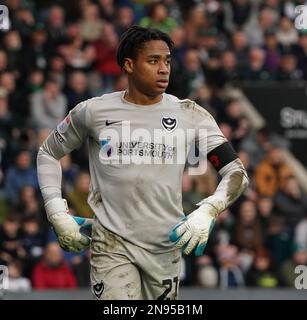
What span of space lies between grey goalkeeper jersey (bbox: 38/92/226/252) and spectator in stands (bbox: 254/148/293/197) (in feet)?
30.7

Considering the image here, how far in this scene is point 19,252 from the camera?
16500 mm

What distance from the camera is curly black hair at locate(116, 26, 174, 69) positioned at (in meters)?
9.31

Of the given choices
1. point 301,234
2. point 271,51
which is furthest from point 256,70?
point 301,234

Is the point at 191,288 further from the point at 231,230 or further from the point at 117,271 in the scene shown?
the point at 117,271

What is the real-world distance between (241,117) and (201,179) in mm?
1667

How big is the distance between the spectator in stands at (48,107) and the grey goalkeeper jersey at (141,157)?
28.6 feet

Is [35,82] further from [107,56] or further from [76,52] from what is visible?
[107,56]

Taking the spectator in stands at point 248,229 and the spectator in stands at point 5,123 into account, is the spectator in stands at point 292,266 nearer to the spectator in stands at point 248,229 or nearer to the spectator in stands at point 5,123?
the spectator in stands at point 248,229

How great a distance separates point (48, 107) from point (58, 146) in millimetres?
8634

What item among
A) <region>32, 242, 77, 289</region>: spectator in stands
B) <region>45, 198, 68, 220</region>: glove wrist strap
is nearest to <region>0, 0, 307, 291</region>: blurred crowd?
<region>32, 242, 77, 289</region>: spectator in stands

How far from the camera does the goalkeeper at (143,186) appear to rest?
9219mm

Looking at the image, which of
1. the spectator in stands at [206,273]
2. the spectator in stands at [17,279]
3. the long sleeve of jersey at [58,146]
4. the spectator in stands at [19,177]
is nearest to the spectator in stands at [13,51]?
the spectator in stands at [19,177]

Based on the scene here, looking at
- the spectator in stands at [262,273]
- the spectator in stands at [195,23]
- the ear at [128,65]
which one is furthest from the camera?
the spectator in stands at [195,23]

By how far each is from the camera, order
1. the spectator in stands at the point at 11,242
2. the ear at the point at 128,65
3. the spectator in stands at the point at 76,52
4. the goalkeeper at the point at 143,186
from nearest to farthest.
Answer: the goalkeeper at the point at 143,186
the ear at the point at 128,65
the spectator in stands at the point at 11,242
the spectator in stands at the point at 76,52
